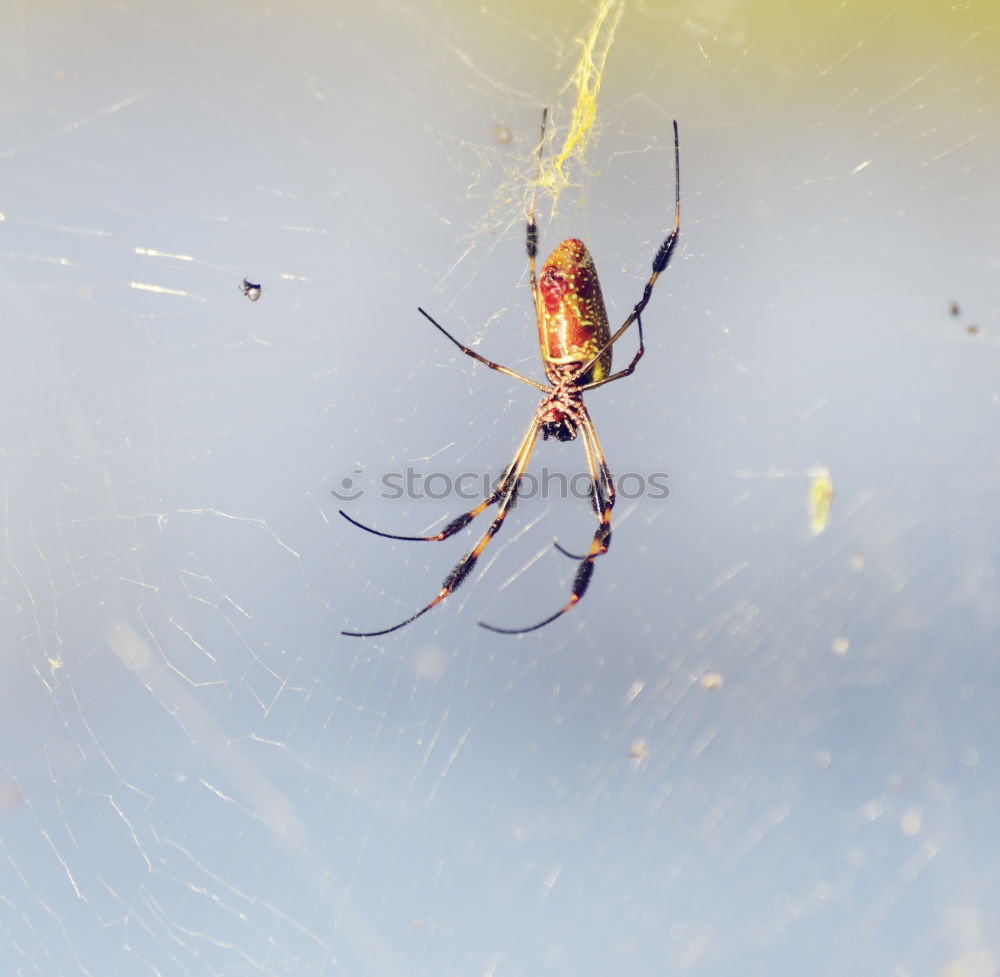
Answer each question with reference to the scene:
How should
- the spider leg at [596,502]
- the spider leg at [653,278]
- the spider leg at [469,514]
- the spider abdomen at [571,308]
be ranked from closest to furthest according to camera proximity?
the spider abdomen at [571,308]
the spider leg at [653,278]
the spider leg at [469,514]
the spider leg at [596,502]

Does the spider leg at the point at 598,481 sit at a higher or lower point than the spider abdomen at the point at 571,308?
lower

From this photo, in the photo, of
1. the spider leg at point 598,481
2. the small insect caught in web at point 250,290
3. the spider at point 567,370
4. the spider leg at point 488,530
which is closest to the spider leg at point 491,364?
the spider at point 567,370

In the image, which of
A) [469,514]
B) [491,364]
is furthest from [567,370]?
[469,514]

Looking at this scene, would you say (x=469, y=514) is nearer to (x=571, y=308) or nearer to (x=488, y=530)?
(x=488, y=530)

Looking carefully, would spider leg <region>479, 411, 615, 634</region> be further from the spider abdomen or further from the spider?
the spider abdomen

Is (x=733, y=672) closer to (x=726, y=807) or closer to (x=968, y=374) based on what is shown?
(x=726, y=807)

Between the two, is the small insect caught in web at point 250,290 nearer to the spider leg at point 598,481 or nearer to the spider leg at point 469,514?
the spider leg at point 469,514

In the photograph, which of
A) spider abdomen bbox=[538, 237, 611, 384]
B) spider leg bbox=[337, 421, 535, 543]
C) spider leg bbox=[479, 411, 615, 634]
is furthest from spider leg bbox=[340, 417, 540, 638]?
spider abdomen bbox=[538, 237, 611, 384]
